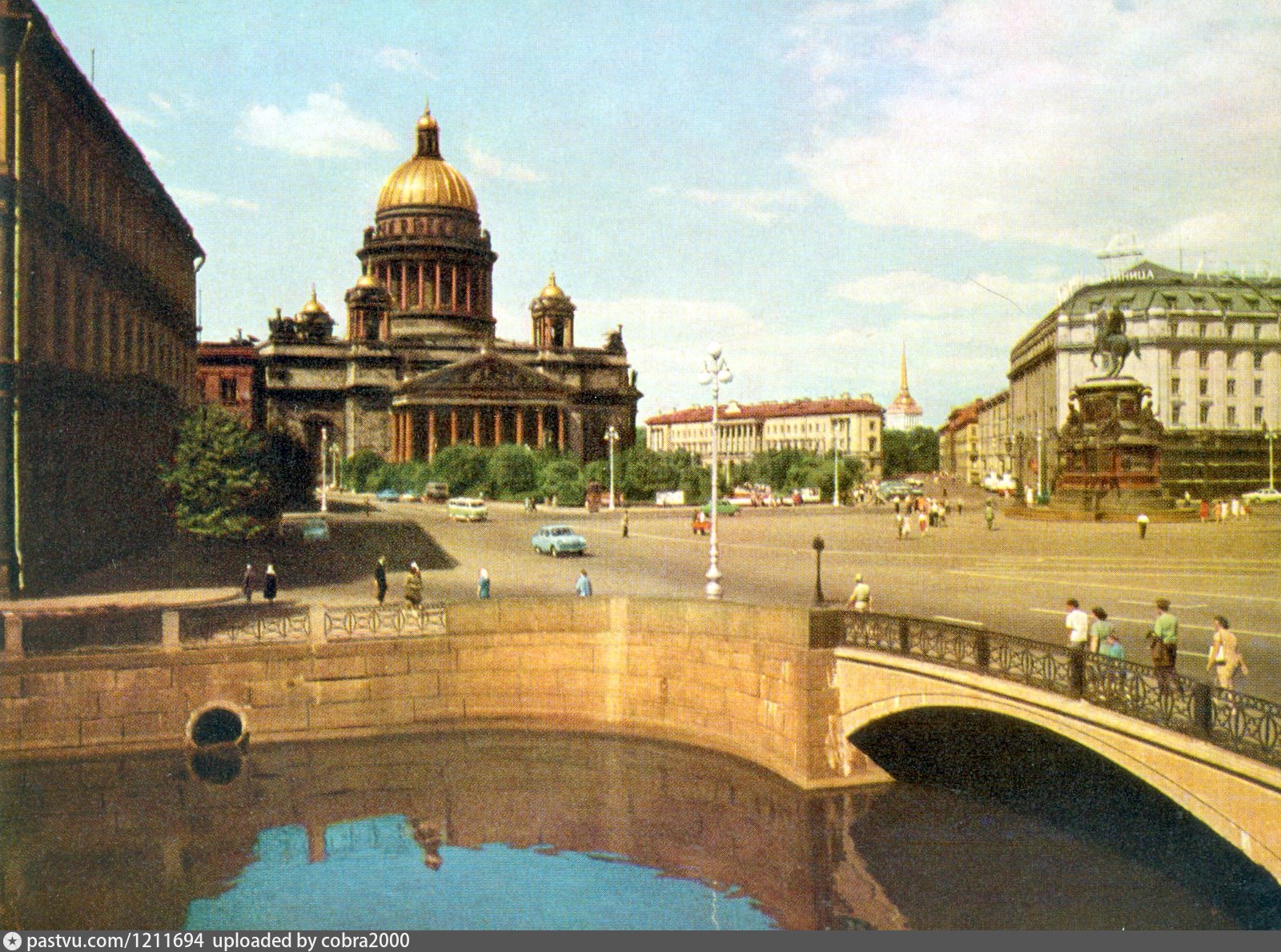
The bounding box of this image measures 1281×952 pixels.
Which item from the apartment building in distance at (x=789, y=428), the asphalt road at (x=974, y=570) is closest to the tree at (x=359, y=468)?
the apartment building in distance at (x=789, y=428)

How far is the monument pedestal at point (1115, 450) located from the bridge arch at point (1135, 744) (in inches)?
814

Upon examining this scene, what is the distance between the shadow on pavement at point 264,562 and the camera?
22953 millimetres

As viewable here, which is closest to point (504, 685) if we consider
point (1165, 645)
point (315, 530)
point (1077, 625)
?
point (315, 530)

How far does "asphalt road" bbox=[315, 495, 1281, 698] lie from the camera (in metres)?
20.1

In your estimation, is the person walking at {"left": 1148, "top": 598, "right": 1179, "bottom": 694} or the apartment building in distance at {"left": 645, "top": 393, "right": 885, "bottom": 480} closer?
the person walking at {"left": 1148, "top": 598, "right": 1179, "bottom": 694}

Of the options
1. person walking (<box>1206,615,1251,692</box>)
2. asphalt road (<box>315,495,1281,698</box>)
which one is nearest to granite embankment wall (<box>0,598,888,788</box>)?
asphalt road (<box>315,495,1281,698</box>)

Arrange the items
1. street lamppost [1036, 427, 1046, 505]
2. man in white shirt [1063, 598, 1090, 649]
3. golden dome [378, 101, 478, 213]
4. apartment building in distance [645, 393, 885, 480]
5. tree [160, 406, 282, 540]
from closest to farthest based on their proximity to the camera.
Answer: man in white shirt [1063, 598, 1090, 649] < tree [160, 406, 282, 540] < street lamppost [1036, 427, 1046, 505] < apartment building in distance [645, 393, 885, 480] < golden dome [378, 101, 478, 213]

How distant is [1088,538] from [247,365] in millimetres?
61563

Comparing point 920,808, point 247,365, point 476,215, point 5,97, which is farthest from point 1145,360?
point 476,215

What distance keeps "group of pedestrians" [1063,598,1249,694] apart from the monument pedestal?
21.6 m

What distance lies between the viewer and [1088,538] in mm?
30891

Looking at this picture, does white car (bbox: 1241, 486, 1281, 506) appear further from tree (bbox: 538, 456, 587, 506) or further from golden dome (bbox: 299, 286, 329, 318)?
golden dome (bbox: 299, 286, 329, 318)

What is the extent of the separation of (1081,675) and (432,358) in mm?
A: 90703

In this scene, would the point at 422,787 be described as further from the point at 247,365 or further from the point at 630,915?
the point at 247,365
